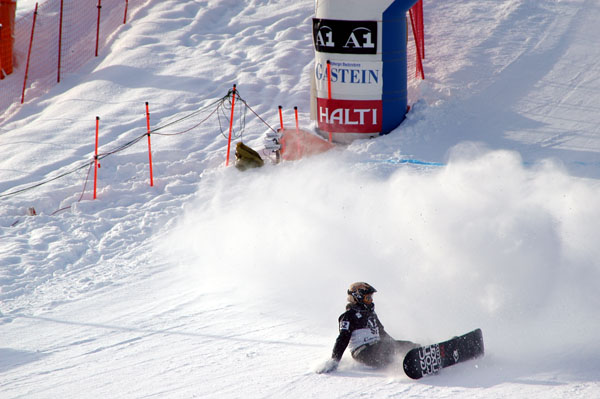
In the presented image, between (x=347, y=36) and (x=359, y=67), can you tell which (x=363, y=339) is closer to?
(x=359, y=67)

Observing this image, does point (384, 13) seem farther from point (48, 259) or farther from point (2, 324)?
point (2, 324)

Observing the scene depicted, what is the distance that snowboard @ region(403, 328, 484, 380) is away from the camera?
20.8 feet

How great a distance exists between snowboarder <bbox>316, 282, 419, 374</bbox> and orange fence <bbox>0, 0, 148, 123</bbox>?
11.1 meters

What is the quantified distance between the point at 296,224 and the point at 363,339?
3537mm

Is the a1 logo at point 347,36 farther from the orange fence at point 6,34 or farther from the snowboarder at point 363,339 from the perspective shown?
the orange fence at point 6,34

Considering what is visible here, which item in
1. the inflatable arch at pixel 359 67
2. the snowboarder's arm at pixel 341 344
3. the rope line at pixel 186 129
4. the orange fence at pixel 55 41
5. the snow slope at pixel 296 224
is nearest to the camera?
the snowboarder's arm at pixel 341 344

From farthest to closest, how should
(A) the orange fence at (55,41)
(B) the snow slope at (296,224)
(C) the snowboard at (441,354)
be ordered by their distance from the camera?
(A) the orange fence at (55,41) → (B) the snow slope at (296,224) → (C) the snowboard at (441,354)

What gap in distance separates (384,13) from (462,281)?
5.72m

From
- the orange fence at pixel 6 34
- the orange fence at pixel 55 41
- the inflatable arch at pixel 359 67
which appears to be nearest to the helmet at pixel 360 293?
the inflatable arch at pixel 359 67

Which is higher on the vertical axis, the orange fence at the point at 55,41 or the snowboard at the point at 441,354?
the orange fence at the point at 55,41

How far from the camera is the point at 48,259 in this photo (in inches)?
406

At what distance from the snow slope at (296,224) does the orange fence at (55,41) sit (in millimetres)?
615

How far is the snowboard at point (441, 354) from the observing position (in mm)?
6344

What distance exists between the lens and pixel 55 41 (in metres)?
17.4
